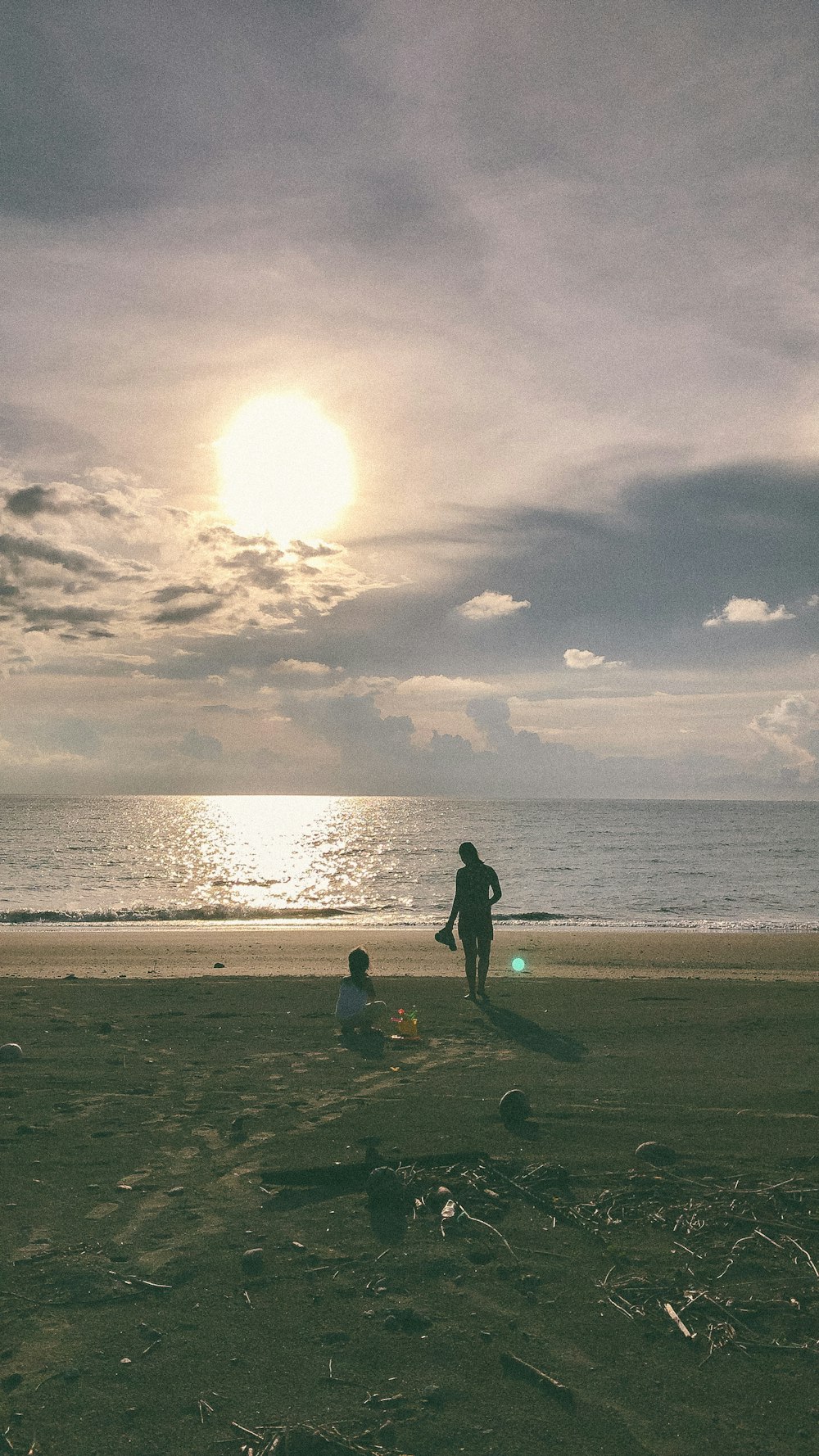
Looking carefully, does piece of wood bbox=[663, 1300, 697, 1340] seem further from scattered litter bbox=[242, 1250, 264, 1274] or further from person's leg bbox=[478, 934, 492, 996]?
person's leg bbox=[478, 934, 492, 996]

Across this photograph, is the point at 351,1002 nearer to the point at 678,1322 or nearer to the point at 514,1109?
the point at 514,1109

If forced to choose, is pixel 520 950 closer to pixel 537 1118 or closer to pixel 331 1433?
pixel 537 1118

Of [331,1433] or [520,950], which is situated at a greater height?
[331,1433]

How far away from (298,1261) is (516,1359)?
1565 mm

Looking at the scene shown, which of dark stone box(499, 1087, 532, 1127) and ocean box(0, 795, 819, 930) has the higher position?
dark stone box(499, 1087, 532, 1127)

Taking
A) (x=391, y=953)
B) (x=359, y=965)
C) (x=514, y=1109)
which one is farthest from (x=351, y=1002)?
(x=391, y=953)

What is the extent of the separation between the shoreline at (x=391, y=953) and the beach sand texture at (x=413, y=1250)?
7983 mm

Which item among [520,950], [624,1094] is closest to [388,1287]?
[624,1094]

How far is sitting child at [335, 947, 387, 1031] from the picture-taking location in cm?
1166

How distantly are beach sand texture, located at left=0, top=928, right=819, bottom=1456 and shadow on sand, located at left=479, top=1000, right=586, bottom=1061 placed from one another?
A: 0.09 meters

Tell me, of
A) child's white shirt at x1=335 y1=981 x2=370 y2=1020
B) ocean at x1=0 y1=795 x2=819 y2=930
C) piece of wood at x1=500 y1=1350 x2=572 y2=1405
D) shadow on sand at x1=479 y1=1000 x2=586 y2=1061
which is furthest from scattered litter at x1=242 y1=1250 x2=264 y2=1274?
ocean at x1=0 y1=795 x2=819 y2=930

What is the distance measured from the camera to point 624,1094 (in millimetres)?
8766

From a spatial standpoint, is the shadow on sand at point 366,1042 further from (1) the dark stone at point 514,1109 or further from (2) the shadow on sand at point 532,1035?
(1) the dark stone at point 514,1109

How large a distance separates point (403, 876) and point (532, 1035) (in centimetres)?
4357
